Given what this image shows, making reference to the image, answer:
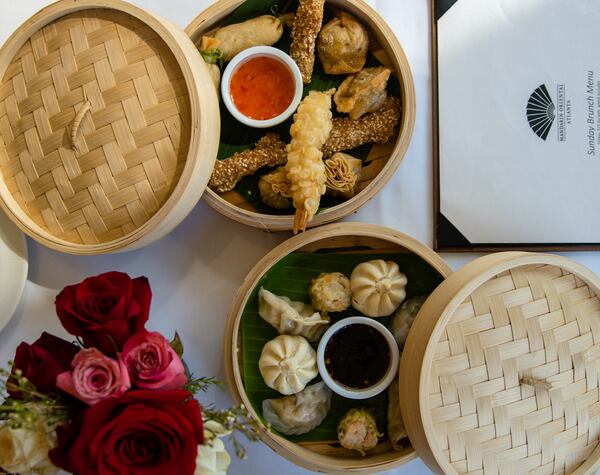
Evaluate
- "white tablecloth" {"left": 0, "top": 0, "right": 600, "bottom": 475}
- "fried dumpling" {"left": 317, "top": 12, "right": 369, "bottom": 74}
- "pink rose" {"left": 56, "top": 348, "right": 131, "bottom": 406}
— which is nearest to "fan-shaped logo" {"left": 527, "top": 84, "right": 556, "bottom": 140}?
"white tablecloth" {"left": 0, "top": 0, "right": 600, "bottom": 475}

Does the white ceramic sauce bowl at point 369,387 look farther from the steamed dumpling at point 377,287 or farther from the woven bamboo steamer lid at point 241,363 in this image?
the woven bamboo steamer lid at point 241,363

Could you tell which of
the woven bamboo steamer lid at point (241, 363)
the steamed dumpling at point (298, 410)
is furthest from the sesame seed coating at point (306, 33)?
the steamed dumpling at point (298, 410)

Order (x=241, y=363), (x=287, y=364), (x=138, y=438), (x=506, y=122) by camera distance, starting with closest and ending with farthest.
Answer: (x=138, y=438) → (x=287, y=364) → (x=241, y=363) → (x=506, y=122)

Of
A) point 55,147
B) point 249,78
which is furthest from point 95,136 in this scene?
point 249,78

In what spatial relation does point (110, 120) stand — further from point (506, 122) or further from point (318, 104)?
point (506, 122)

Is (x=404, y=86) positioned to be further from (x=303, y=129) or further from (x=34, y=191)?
(x=34, y=191)

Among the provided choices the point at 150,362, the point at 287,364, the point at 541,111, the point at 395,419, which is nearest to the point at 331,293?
the point at 287,364

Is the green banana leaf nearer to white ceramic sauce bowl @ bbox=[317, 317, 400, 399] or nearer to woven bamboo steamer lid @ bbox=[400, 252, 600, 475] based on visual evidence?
white ceramic sauce bowl @ bbox=[317, 317, 400, 399]
